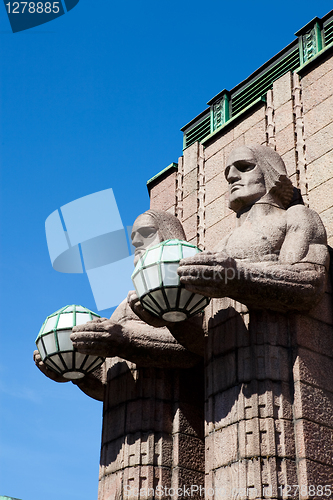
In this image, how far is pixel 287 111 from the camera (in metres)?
10.9

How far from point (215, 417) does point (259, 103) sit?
5010 millimetres

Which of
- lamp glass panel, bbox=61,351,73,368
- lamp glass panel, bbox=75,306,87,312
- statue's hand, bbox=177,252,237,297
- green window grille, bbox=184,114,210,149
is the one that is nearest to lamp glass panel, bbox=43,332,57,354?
lamp glass panel, bbox=61,351,73,368

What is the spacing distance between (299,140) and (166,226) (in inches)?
84.3

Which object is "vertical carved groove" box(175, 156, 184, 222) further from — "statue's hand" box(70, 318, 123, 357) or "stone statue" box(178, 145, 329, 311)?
"statue's hand" box(70, 318, 123, 357)

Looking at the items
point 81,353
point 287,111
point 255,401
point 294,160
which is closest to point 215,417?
point 255,401

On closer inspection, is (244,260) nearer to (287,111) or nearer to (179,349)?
(179,349)

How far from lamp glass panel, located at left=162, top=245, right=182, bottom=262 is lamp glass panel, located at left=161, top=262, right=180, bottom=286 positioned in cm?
8

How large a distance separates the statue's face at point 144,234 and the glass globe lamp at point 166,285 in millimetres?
1752

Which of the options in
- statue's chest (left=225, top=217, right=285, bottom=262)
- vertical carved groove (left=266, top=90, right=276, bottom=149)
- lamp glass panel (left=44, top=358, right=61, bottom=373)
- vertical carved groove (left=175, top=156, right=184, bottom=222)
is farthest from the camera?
vertical carved groove (left=175, top=156, right=184, bottom=222)

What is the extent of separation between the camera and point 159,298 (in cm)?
821

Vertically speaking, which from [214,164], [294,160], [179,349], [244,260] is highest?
[214,164]

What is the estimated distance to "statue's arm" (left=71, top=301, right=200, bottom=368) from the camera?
8.84 meters

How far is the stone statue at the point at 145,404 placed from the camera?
891cm

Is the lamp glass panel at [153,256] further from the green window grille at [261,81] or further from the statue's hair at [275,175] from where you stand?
the green window grille at [261,81]
